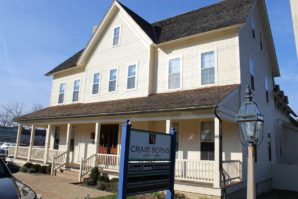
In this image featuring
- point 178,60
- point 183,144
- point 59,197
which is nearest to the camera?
point 59,197

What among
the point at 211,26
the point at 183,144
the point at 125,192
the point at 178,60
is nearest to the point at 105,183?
the point at 183,144

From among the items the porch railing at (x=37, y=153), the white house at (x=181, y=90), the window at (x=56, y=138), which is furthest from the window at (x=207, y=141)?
the window at (x=56, y=138)

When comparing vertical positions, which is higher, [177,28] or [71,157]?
[177,28]

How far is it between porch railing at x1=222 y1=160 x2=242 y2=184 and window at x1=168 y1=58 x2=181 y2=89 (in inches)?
200

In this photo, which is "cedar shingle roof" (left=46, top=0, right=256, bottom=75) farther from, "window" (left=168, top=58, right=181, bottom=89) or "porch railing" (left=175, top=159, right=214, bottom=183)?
"porch railing" (left=175, top=159, right=214, bottom=183)

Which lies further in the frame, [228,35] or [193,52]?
[193,52]

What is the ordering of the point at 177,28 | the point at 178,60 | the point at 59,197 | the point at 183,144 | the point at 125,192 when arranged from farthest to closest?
the point at 177,28, the point at 178,60, the point at 183,144, the point at 59,197, the point at 125,192

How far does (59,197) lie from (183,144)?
648 cm

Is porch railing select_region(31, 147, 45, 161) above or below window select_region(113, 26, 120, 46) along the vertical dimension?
below

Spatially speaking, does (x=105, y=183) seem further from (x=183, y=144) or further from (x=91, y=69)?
(x=91, y=69)

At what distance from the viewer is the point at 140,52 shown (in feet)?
56.3

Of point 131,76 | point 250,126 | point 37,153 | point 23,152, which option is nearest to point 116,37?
point 131,76

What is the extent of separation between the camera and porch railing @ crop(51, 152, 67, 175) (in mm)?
17325

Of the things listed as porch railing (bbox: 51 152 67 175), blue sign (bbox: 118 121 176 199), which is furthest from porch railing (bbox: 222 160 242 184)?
porch railing (bbox: 51 152 67 175)
